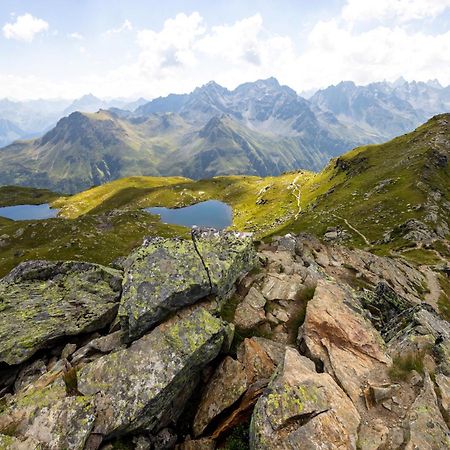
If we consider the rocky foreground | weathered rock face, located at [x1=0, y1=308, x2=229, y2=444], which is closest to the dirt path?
the rocky foreground

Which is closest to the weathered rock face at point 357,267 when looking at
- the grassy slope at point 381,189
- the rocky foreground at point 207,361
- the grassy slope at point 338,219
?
the rocky foreground at point 207,361

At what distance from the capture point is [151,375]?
53.4 ft

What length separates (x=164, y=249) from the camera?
72.8ft

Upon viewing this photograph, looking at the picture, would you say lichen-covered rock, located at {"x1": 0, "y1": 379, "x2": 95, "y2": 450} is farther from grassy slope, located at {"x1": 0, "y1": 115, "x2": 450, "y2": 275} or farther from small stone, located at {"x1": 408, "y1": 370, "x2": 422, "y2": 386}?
grassy slope, located at {"x1": 0, "y1": 115, "x2": 450, "y2": 275}

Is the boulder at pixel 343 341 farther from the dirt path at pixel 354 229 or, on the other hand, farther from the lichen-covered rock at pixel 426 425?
the dirt path at pixel 354 229

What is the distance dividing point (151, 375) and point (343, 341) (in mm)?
12053

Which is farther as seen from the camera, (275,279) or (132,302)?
(275,279)

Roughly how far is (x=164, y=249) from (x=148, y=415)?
9919 millimetres

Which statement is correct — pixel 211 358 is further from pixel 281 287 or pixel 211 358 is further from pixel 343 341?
pixel 281 287

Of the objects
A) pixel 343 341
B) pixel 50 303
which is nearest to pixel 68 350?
pixel 50 303

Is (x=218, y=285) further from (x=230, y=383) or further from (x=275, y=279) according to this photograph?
(x=275, y=279)

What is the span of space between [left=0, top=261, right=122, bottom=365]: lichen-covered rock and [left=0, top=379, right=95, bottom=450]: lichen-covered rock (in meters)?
5.18

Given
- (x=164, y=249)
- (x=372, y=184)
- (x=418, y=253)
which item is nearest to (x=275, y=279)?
(x=164, y=249)

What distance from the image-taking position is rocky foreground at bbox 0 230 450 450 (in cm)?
1484
